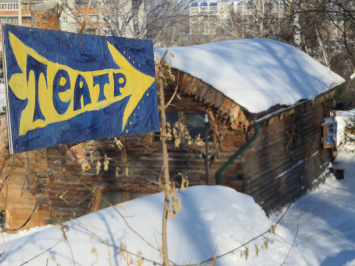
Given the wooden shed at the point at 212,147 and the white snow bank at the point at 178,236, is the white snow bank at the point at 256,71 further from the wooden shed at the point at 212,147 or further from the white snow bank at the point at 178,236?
the white snow bank at the point at 178,236

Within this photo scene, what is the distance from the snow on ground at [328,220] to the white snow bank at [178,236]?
1643 millimetres

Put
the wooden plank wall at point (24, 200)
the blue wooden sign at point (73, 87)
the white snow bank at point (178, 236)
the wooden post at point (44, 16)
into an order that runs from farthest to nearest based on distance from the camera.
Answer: the wooden plank wall at point (24, 200), the white snow bank at point (178, 236), the wooden post at point (44, 16), the blue wooden sign at point (73, 87)

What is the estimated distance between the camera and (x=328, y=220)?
9609 mm

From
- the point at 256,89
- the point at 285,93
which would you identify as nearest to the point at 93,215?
the point at 256,89

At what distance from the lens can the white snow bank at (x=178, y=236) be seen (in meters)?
4.66

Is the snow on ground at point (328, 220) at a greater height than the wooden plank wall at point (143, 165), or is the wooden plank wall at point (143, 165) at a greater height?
the wooden plank wall at point (143, 165)

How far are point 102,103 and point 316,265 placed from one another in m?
5.02

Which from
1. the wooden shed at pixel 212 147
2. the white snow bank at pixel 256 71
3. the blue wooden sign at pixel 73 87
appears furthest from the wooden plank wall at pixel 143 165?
the blue wooden sign at pixel 73 87

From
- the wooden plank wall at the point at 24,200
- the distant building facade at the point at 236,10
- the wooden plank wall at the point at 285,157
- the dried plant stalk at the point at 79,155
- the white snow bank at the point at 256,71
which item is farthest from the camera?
the distant building facade at the point at 236,10

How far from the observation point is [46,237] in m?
4.93

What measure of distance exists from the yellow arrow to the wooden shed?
13.9 feet

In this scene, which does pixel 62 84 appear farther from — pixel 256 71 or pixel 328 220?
pixel 328 220

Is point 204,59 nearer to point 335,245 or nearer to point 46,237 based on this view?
point 335,245

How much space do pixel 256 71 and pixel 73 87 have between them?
26.7 ft
